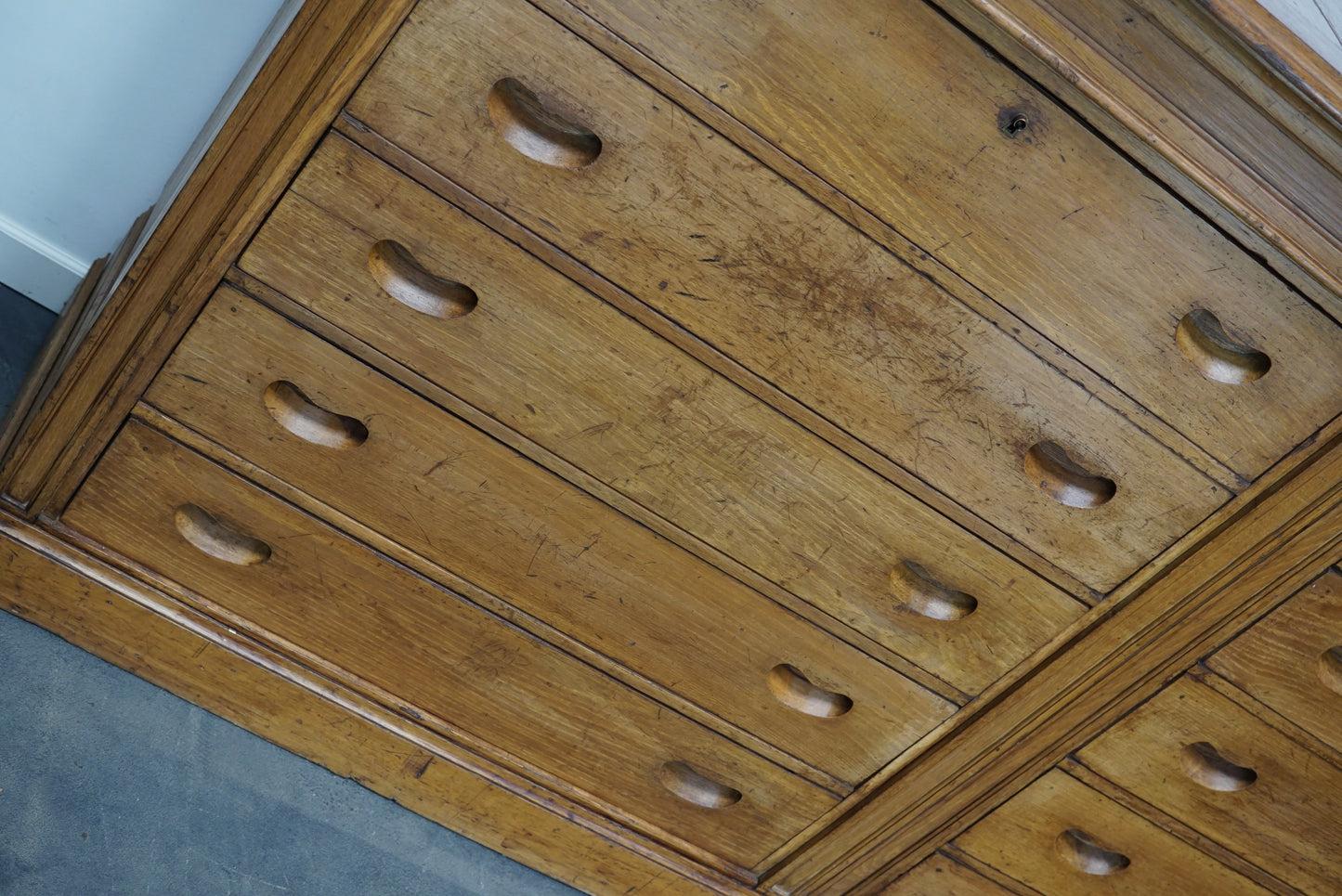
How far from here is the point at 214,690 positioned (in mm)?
1293

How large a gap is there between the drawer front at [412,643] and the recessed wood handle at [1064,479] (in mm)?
498

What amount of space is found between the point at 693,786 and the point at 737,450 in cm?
50

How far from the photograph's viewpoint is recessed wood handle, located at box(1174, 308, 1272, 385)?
1.02 metres

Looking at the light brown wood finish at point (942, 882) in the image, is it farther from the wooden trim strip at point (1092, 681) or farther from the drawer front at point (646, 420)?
the drawer front at point (646, 420)

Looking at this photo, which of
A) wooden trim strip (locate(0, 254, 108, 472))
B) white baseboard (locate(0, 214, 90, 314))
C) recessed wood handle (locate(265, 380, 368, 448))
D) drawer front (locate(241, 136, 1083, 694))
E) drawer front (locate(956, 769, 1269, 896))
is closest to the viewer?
drawer front (locate(241, 136, 1083, 694))

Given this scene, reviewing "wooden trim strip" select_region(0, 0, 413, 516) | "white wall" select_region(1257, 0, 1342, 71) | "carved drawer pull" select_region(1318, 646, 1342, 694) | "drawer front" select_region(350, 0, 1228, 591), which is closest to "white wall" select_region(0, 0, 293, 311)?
"wooden trim strip" select_region(0, 0, 413, 516)

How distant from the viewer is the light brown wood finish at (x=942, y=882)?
1.40 m

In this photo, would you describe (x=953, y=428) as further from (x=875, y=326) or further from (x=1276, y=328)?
(x=1276, y=328)

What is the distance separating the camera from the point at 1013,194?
3.15 ft

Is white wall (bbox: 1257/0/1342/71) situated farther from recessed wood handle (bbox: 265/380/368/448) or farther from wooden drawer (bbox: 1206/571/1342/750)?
recessed wood handle (bbox: 265/380/368/448)

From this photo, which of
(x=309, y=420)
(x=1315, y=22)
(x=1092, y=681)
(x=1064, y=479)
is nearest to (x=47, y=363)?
(x=309, y=420)

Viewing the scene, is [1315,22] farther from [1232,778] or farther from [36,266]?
[36,266]

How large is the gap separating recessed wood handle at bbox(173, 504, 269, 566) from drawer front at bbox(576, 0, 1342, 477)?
702 mm

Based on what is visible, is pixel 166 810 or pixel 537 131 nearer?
pixel 537 131
